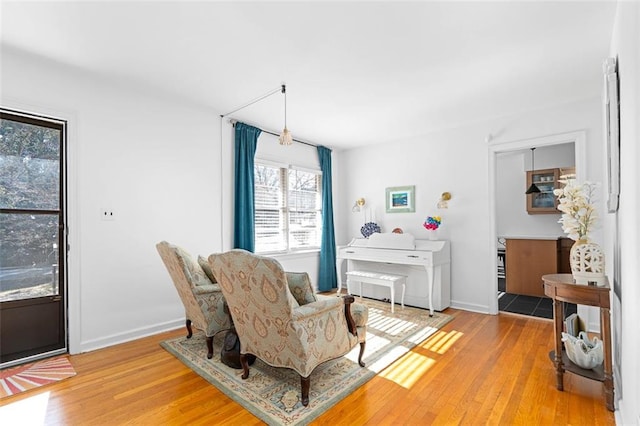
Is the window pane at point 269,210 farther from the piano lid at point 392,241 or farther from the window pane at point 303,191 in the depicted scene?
the piano lid at point 392,241

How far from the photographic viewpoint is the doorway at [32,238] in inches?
104

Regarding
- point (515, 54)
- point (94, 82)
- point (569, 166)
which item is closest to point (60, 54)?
point (94, 82)

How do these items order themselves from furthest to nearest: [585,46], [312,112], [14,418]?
[312,112], [585,46], [14,418]

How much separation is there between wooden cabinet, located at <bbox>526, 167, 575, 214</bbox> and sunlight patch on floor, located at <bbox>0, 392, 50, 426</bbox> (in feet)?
21.6

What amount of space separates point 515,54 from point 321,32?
1.64 m

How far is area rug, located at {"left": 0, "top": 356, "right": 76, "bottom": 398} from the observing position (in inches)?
90.6

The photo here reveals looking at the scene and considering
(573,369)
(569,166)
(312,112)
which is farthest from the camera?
(569,166)

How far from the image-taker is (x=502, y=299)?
192 inches

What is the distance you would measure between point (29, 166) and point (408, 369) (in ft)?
12.0

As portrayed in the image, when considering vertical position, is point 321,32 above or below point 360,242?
above

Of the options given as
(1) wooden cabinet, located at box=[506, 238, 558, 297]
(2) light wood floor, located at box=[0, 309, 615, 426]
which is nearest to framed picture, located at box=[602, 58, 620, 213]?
(2) light wood floor, located at box=[0, 309, 615, 426]

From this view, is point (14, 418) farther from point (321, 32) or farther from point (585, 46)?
point (585, 46)

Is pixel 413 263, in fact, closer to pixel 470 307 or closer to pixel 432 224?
pixel 432 224

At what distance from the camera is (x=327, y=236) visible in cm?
539
